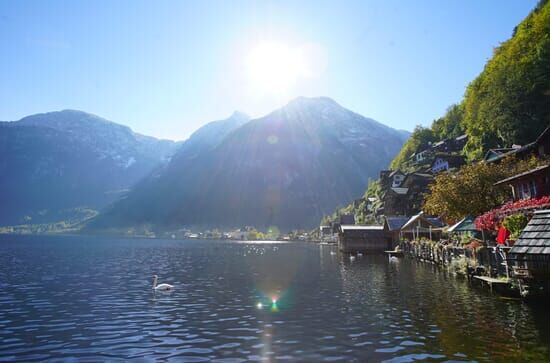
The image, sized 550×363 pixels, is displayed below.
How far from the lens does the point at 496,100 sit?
8075 centimetres

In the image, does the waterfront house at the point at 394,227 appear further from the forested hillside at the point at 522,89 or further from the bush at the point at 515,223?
the bush at the point at 515,223

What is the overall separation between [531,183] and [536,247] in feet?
98.1

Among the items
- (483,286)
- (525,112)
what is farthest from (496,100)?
(483,286)

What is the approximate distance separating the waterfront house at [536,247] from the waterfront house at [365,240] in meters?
67.4

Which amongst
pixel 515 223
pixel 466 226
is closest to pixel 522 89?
pixel 466 226

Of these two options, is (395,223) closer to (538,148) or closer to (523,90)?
(538,148)

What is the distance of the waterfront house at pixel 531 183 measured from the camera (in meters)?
40.6

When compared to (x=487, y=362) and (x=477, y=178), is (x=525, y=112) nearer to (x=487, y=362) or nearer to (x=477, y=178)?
(x=477, y=178)

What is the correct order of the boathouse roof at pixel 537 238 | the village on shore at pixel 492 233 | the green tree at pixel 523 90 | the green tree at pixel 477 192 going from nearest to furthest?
the boathouse roof at pixel 537 238, the village on shore at pixel 492 233, the green tree at pixel 477 192, the green tree at pixel 523 90

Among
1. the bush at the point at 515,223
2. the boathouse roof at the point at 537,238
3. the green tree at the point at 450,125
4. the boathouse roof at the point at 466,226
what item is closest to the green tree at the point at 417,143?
the green tree at the point at 450,125

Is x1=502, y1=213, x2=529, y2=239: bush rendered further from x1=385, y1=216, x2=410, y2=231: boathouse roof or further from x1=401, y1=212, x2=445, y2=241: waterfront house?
x1=385, y1=216, x2=410, y2=231: boathouse roof

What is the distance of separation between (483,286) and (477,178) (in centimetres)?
2476

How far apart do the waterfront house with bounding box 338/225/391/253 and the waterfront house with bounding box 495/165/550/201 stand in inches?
1747

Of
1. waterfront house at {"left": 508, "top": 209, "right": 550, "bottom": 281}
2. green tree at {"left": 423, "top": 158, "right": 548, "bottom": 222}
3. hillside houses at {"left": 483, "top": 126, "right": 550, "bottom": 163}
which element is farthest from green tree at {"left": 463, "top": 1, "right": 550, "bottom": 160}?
waterfront house at {"left": 508, "top": 209, "right": 550, "bottom": 281}
